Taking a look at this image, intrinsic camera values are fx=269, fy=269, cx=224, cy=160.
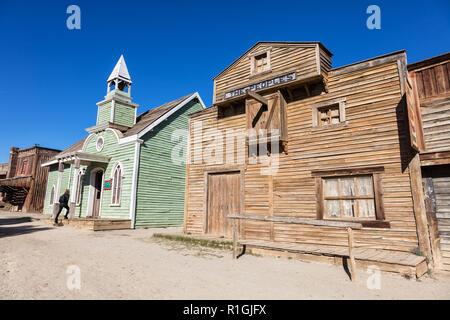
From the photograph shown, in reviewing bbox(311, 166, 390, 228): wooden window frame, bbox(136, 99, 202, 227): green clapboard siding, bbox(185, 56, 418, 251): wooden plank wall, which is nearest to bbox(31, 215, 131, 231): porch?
bbox(136, 99, 202, 227): green clapboard siding

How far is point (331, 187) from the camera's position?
28.3ft

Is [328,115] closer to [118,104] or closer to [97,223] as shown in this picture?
[97,223]

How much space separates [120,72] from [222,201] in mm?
14584

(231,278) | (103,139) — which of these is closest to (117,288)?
(231,278)

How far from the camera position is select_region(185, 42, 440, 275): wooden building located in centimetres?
742

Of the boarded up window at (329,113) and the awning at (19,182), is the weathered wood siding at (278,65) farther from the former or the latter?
the awning at (19,182)

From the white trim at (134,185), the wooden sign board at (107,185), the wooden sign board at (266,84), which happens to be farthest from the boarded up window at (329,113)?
the wooden sign board at (107,185)

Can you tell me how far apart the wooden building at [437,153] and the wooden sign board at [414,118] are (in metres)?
0.08

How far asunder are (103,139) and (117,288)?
15.6 m

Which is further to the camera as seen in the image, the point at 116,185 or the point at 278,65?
the point at 116,185

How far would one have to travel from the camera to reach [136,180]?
626 inches

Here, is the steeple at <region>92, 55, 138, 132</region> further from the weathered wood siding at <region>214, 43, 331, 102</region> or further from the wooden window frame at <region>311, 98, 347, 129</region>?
the wooden window frame at <region>311, 98, 347, 129</region>

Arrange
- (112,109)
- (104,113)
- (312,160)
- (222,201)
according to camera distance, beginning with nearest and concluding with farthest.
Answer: (312,160) < (222,201) < (112,109) < (104,113)

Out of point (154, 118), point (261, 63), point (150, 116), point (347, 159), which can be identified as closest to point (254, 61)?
point (261, 63)
